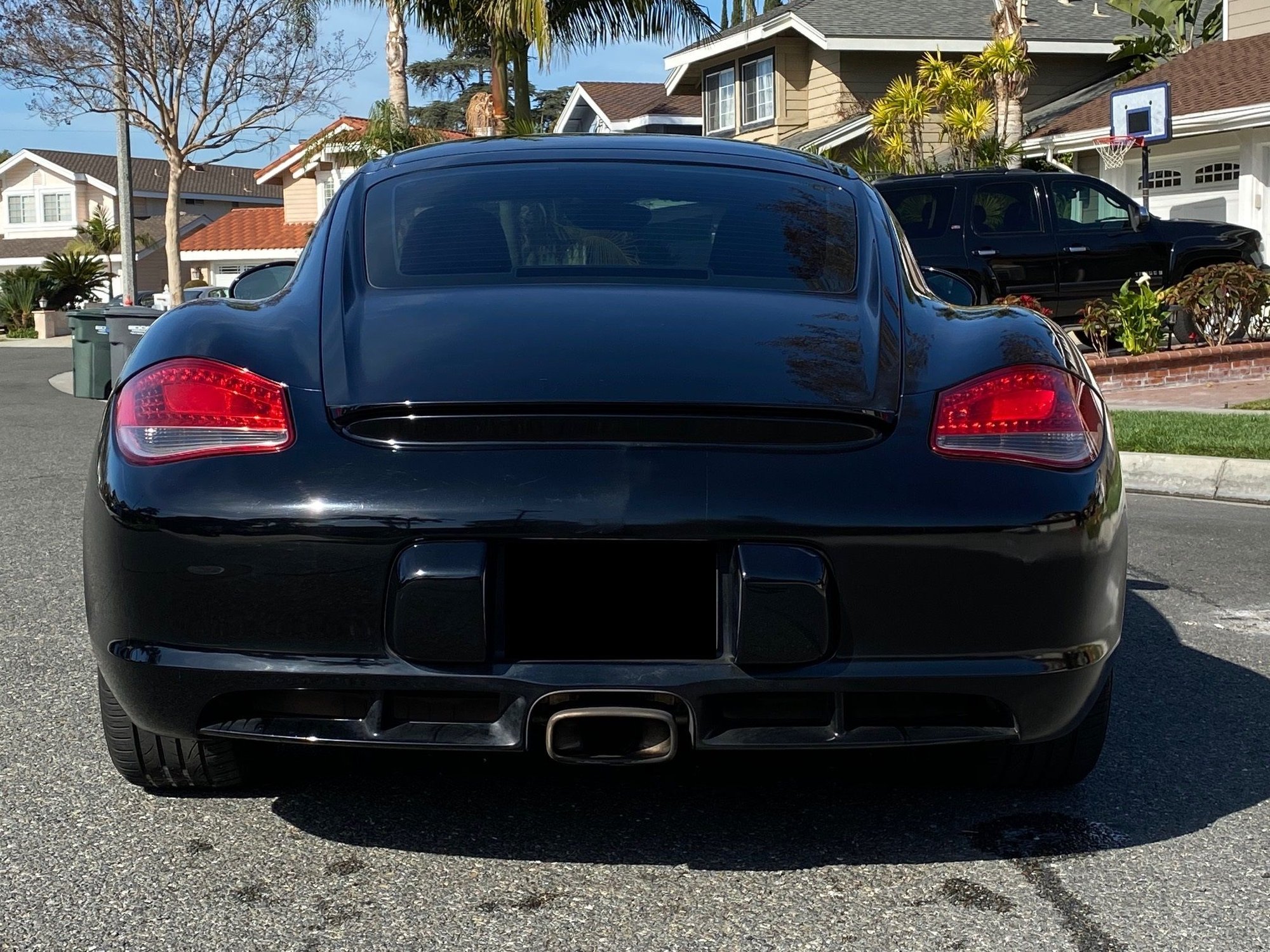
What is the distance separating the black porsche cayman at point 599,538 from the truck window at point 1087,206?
1393 centimetres

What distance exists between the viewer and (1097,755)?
3316 mm

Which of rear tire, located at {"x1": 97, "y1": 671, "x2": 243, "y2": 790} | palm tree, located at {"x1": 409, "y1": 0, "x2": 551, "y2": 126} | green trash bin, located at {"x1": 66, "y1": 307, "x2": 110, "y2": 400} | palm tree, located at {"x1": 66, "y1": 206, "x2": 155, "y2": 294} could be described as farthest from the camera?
palm tree, located at {"x1": 66, "y1": 206, "x2": 155, "y2": 294}

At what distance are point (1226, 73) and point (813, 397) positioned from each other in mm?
22545

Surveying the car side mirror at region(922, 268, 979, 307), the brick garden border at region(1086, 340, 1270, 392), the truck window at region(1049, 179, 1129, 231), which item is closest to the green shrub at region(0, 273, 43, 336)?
the truck window at region(1049, 179, 1129, 231)

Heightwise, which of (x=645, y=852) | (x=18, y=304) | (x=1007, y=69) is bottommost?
(x=645, y=852)

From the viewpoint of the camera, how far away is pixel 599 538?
2635mm

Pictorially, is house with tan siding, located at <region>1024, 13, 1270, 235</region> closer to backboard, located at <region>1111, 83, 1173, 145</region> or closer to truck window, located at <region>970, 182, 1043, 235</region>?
backboard, located at <region>1111, 83, 1173, 145</region>

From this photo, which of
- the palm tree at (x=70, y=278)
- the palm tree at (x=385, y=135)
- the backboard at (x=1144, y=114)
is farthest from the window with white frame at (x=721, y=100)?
the palm tree at (x=70, y=278)

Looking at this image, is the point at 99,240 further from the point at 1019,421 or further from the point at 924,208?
the point at 1019,421

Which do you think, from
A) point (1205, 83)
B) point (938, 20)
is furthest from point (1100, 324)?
point (938, 20)

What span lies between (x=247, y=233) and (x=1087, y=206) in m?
46.5

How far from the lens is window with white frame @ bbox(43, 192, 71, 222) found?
66.4m

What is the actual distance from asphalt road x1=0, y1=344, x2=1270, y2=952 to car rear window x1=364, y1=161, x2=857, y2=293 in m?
1.13

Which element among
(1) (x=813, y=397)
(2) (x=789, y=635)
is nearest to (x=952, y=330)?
(1) (x=813, y=397)
